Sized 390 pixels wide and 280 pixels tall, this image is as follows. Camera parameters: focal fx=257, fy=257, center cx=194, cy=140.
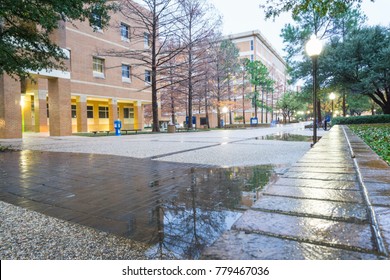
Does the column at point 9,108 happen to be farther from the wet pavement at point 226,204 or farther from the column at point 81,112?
the wet pavement at point 226,204

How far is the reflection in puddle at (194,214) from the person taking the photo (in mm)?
2039

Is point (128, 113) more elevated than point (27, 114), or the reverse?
point (128, 113)

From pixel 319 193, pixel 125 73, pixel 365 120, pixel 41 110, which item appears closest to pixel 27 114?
pixel 41 110

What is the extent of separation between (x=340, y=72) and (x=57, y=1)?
771 inches

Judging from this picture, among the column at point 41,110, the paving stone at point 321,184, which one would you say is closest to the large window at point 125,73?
the column at point 41,110

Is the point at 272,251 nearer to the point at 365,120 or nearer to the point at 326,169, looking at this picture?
the point at 326,169

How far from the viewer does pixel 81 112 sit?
1015 inches

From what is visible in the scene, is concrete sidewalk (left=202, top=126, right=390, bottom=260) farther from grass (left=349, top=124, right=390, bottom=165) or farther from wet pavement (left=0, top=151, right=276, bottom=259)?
grass (left=349, top=124, right=390, bottom=165)

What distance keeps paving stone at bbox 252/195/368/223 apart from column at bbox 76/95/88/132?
26879 mm

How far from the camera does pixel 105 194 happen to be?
11.5 feet

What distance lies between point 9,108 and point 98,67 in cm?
1329

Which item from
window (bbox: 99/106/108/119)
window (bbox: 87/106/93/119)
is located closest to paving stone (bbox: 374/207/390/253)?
window (bbox: 87/106/93/119)

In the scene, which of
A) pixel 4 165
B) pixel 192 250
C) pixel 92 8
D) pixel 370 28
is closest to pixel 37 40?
pixel 92 8

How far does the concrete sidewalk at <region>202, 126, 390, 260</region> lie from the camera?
3.55 ft
